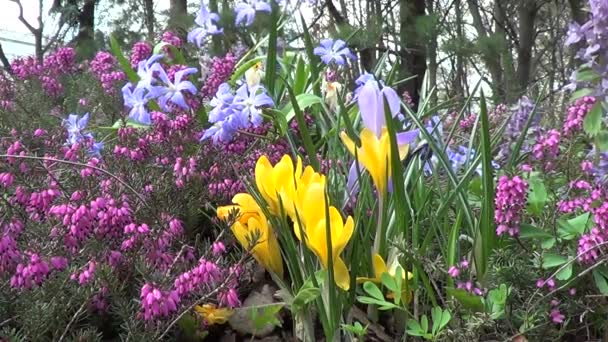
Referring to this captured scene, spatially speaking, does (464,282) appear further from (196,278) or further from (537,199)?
(196,278)

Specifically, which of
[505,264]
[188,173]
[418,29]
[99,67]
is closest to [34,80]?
[99,67]

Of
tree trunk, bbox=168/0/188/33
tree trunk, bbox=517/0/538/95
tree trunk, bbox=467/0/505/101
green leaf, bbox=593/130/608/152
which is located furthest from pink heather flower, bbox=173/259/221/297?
tree trunk, bbox=517/0/538/95

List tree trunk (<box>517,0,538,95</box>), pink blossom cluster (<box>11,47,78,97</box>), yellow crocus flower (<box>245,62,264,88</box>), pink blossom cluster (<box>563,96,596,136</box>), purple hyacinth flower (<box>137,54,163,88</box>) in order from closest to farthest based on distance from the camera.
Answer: pink blossom cluster (<box>563,96,596,136</box>), purple hyacinth flower (<box>137,54,163,88</box>), yellow crocus flower (<box>245,62,264,88</box>), pink blossom cluster (<box>11,47,78,97</box>), tree trunk (<box>517,0,538,95</box>)

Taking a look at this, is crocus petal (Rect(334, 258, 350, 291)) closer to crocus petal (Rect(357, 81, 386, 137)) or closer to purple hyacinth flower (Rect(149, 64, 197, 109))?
crocus petal (Rect(357, 81, 386, 137))

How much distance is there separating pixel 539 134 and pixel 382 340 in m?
0.84

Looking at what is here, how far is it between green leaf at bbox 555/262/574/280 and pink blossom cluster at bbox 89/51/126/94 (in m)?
1.80

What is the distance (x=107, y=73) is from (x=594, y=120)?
1840 millimetres

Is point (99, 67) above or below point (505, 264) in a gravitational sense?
above

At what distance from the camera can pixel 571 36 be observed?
1756 mm

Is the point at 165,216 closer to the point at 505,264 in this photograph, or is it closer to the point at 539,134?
the point at 505,264

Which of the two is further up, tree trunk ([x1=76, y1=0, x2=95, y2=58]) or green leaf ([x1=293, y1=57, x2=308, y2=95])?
tree trunk ([x1=76, y1=0, x2=95, y2=58])

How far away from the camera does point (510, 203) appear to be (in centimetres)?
126

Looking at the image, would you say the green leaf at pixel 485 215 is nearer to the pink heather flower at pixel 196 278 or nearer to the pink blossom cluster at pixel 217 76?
the pink heather flower at pixel 196 278

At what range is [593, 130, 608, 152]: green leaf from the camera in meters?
1.56
